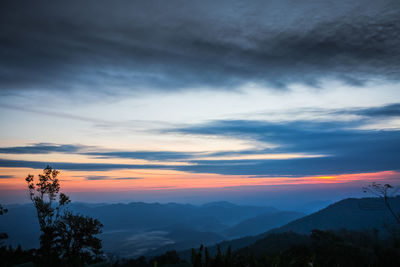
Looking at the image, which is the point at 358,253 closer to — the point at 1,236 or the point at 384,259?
the point at 384,259

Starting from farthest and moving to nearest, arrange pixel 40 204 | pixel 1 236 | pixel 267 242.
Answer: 1. pixel 267 242
2. pixel 40 204
3. pixel 1 236

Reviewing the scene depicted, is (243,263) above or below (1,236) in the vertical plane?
above

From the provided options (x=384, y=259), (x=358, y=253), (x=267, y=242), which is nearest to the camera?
(x=384, y=259)

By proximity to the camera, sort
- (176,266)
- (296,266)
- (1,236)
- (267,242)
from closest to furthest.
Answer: (176,266), (296,266), (1,236), (267,242)

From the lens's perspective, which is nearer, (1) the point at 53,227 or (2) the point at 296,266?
(2) the point at 296,266

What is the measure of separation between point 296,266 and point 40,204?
40.9 metres

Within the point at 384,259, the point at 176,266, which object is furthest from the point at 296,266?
the point at 384,259

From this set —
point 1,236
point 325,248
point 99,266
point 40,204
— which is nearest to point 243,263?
point 99,266

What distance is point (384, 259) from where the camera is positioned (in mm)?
66500

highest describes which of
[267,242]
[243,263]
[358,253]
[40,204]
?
[243,263]

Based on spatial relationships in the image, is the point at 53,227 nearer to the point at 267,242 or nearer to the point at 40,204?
the point at 40,204

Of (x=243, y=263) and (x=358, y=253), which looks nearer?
(x=243, y=263)

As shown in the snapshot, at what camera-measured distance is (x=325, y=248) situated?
80125 mm

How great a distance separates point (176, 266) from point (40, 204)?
131ft
